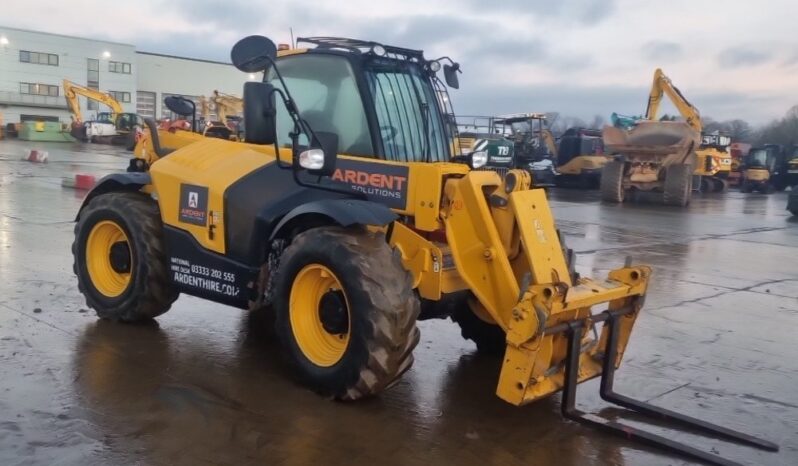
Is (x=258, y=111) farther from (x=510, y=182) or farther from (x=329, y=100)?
(x=510, y=182)

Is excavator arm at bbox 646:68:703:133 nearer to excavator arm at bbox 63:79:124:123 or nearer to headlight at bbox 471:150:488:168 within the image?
headlight at bbox 471:150:488:168

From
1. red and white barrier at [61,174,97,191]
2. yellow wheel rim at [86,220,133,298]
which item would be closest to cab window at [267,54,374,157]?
yellow wheel rim at [86,220,133,298]

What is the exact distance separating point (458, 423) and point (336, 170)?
1.93 metres

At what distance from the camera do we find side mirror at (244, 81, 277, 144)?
16.3 ft

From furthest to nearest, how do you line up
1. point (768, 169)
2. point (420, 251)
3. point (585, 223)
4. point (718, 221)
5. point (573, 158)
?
1. point (768, 169)
2. point (573, 158)
3. point (718, 221)
4. point (585, 223)
5. point (420, 251)

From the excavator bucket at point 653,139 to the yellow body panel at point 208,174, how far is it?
2073 cm

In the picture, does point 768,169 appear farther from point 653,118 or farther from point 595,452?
point 595,452

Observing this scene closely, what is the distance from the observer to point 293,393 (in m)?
4.96

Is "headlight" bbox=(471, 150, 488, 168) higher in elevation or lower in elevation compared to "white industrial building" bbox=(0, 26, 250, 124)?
lower

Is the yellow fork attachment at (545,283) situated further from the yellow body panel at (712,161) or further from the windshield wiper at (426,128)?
the yellow body panel at (712,161)

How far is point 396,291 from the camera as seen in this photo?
4.54 metres

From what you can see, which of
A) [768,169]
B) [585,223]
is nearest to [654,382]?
[585,223]

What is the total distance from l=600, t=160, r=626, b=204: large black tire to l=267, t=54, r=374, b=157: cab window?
20.4 metres

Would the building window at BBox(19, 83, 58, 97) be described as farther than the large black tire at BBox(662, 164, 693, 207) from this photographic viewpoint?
Yes
